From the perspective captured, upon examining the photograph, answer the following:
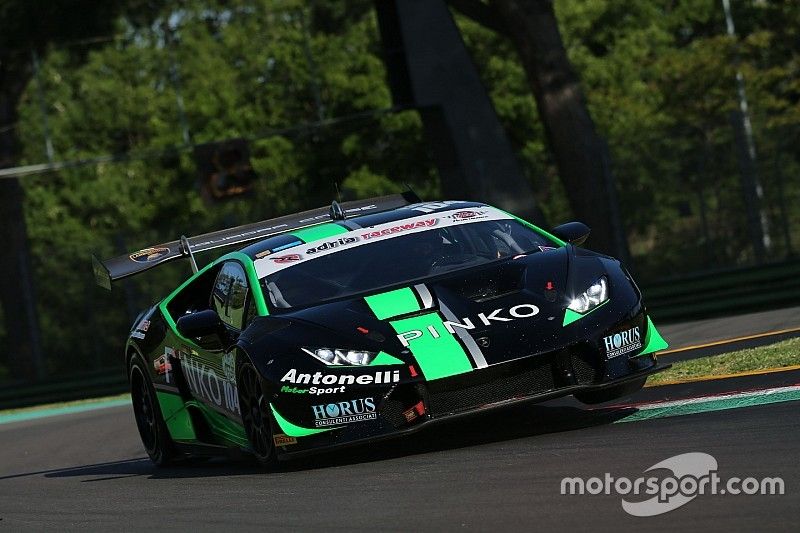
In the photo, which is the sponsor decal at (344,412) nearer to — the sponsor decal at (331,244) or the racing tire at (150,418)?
the sponsor decal at (331,244)

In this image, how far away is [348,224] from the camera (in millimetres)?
9344

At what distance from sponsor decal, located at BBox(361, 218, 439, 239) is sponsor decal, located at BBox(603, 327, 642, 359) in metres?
1.63

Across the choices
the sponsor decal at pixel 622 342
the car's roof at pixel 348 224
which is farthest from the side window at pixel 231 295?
the sponsor decal at pixel 622 342

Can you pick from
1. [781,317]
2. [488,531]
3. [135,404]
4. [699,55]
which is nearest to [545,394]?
[488,531]

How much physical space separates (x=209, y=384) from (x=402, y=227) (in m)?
1.40

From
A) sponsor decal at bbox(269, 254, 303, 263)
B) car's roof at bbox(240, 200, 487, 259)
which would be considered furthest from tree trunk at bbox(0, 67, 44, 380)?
sponsor decal at bbox(269, 254, 303, 263)

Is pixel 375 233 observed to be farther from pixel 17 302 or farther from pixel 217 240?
pixel 17 302

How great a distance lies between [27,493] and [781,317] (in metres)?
8.25

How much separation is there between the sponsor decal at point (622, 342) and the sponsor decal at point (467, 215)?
5.14 feet

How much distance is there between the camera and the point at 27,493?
915 centimetres

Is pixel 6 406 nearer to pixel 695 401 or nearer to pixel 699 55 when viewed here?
pixel 695 401

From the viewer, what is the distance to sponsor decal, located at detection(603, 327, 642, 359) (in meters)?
7.62

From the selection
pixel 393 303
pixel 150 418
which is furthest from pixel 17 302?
pixel 393 303

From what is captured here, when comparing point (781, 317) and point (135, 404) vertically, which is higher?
point (135, 404)
